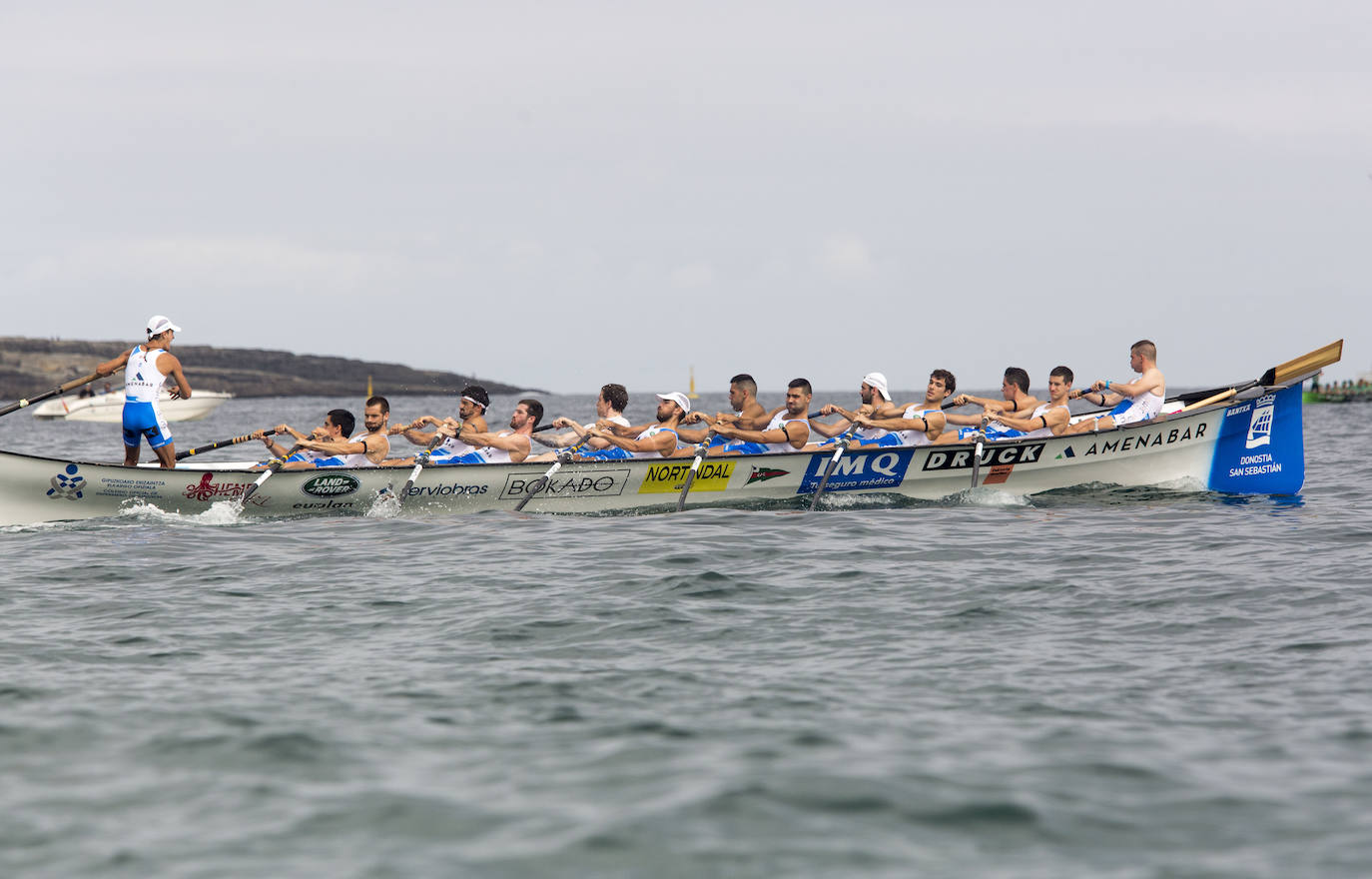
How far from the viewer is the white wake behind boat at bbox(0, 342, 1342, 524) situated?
46.2 feet

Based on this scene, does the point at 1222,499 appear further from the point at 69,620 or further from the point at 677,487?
the point at 69,620

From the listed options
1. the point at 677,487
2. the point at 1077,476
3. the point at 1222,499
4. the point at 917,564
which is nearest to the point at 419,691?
the point at 917,564

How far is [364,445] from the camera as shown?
14789 millimetres

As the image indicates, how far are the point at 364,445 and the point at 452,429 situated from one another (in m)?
1.25

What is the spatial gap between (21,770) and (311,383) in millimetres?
164477

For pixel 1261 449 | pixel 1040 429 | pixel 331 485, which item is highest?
pixel 1040 429

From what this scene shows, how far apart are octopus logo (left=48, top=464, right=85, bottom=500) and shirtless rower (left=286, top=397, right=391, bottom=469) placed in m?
2.42

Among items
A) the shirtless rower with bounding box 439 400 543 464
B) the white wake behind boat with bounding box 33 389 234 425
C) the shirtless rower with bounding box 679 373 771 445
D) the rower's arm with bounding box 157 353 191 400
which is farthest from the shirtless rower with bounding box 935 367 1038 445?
the white wake behind boat with bounding box 33 389 234 425

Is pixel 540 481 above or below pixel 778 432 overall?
below

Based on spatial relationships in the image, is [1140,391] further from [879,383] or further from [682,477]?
Result: [682,477]

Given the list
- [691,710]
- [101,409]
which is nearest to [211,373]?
[101,409]

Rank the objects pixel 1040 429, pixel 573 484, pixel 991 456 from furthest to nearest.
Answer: pixel 1040 429, pixel 991 456, pixel 573 484

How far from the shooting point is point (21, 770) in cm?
562

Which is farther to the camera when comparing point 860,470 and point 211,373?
point 211,373
